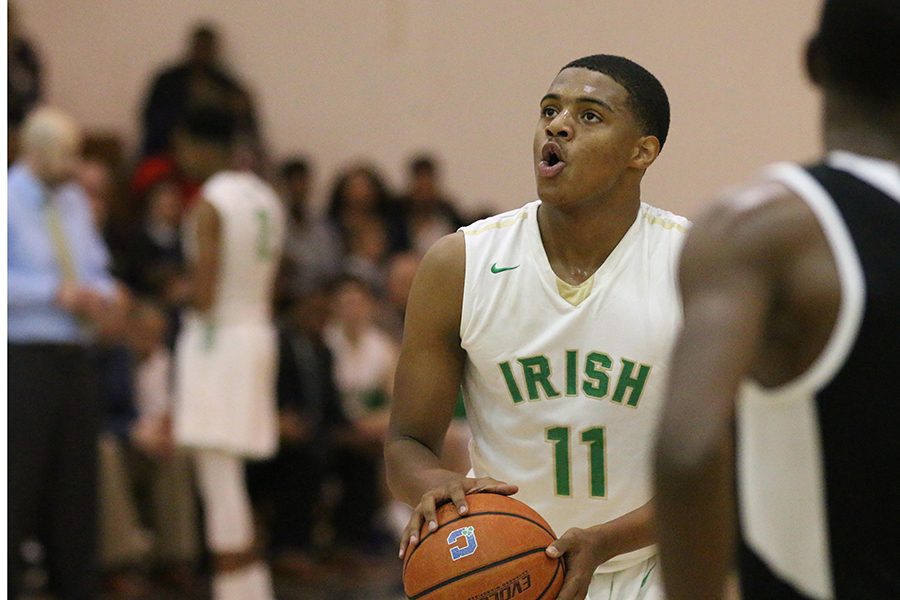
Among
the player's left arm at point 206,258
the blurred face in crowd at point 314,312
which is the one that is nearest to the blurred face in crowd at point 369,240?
the blurred face in crowd at point 314,312

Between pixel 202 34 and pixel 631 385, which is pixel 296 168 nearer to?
pixel 202 34

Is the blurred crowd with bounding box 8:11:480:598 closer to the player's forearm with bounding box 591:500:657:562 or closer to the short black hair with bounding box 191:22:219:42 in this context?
the short black hair with bounding box 191:22:219:42

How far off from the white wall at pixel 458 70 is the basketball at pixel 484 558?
109cm

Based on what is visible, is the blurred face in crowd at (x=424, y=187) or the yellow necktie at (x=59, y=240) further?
the blurred face in crowd at (x=424, y=187)

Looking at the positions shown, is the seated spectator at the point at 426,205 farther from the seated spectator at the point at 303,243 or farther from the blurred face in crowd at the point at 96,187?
the blurred face in crowd at the point at 96,187

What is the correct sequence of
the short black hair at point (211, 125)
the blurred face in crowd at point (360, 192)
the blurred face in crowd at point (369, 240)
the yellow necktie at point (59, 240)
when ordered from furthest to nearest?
1. the blurred face in crowd at point (360, 192)
2. the blurred face in crowd at point (369, 240)
3. the short black hair at point (211, 125)
4. the yellow necktie at point (59, 240)

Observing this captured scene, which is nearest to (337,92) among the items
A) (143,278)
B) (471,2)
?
(143,278)

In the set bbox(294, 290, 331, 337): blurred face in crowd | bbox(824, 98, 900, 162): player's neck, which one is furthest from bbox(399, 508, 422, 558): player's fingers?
bbox(294, 290, 331, 337): blurred face in crowd

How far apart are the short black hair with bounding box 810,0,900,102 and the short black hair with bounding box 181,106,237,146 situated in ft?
17.6

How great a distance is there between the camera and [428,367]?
3.26 meters

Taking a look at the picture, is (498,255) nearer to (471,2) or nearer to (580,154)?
(580,154)

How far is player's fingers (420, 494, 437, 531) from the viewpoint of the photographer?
2912mm

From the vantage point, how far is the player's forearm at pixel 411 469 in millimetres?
3107

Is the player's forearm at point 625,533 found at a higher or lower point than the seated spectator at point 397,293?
higher
